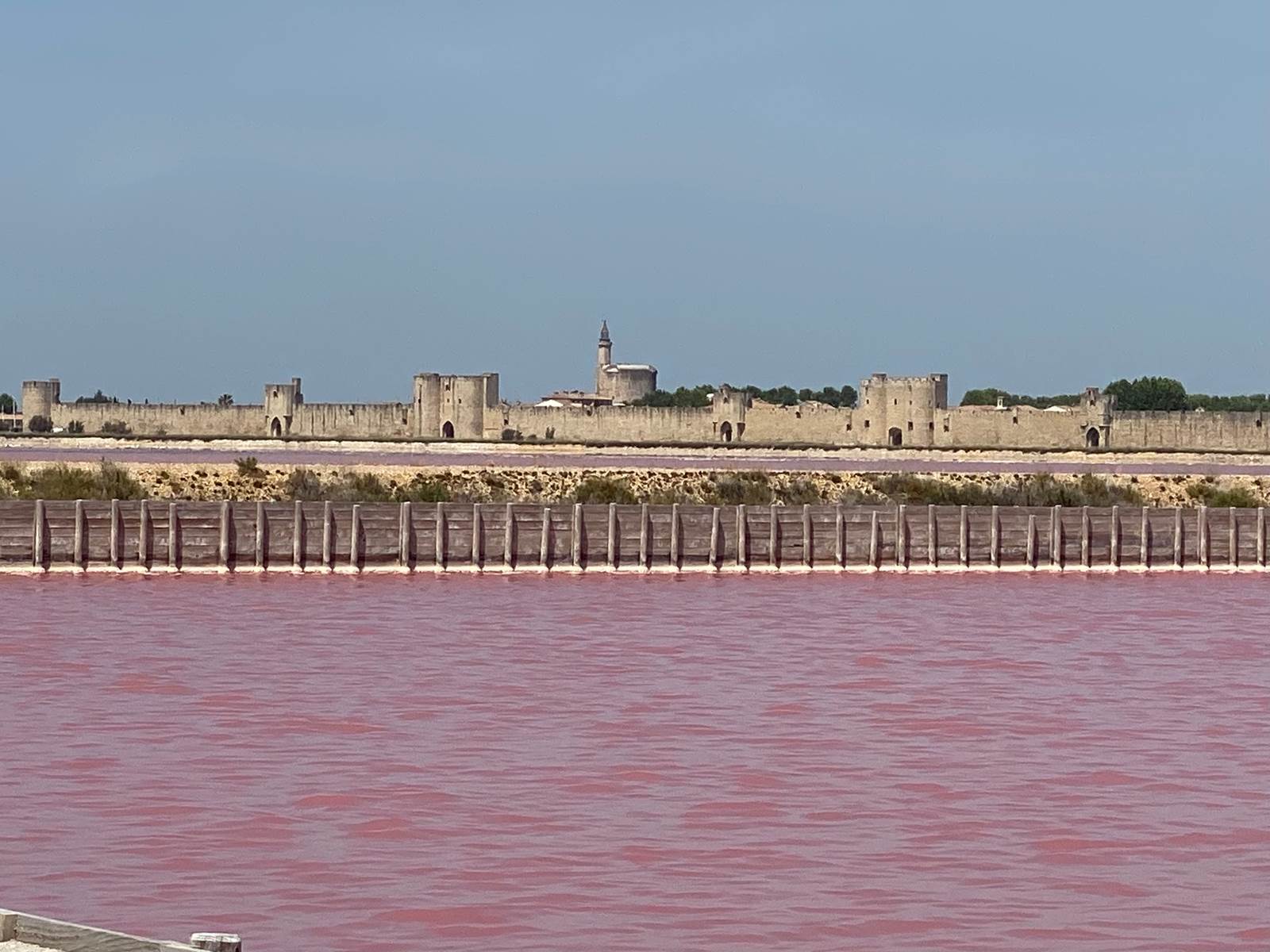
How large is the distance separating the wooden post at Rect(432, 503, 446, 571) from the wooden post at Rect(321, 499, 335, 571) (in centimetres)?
177

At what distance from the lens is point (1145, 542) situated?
141 ft

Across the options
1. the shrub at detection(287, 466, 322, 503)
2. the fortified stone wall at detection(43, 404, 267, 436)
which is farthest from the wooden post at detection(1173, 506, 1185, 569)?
the fortified stone wall at detection(43, 404, 267, 436)

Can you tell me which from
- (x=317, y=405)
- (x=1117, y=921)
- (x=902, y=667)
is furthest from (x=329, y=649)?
(x=317, y=405)

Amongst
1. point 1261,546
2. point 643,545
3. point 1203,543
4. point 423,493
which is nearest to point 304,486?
point 423,493

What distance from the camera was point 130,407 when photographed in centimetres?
12250

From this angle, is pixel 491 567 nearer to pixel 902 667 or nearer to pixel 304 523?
pixel 304 523

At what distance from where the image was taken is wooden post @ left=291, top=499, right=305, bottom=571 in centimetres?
3869

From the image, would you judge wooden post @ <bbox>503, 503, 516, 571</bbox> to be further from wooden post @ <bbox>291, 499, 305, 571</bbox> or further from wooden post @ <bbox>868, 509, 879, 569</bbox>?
wooden post @ <bbox>868, 509, 879, 569</bbox>

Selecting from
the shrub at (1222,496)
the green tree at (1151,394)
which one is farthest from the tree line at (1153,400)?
the shrub at (1222,496)

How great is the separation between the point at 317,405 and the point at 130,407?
1017 cm

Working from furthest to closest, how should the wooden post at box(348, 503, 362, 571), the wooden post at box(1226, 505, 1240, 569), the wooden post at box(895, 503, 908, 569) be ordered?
the wooden post at box(1226, 505, 1240, 569)
the wooden post at box(895, 503, 908, 569)
the wooden post at box(348, 503, 362, 571)

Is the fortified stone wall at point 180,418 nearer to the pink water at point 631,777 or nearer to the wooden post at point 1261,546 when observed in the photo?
the wooden post at point 1261,546

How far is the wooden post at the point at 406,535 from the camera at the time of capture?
39.2 meters

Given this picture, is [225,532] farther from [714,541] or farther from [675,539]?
[714,541]
